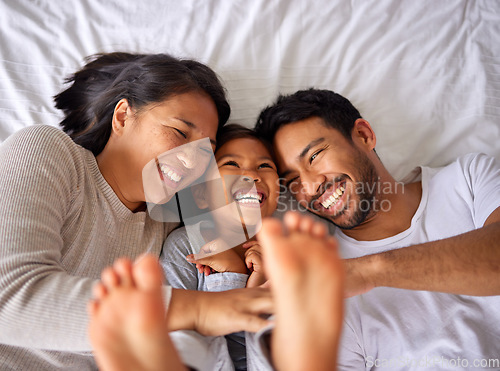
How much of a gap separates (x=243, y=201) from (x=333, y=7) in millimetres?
895

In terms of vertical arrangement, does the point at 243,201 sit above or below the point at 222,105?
below

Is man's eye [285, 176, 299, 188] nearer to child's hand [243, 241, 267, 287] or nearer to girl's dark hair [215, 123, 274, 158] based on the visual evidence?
girl's dark hair [215, 123, 274, 158]

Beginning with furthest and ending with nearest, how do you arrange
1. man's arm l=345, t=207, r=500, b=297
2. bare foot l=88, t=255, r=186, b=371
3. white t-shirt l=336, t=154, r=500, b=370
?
white t-shirt l=336, t=154, r=500, b=370 < man's arm l=345, t=207, r=500, b=297 < bare foot l=88, t=255, r=186, b=371

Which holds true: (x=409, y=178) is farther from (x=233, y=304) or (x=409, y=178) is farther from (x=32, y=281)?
(x=32, y=281)

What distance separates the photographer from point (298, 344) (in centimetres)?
61

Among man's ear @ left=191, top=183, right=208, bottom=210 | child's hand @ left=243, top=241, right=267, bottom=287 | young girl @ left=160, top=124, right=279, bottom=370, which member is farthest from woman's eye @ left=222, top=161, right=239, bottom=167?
child's hand @ left=243, top=241, right=267, bottom=287

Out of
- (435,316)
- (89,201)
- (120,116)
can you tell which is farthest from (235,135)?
(435,316)

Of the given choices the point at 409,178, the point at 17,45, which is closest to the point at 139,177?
the point at 17,45

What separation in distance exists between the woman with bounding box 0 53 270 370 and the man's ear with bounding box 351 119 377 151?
421 millimetres

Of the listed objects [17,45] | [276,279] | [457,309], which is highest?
[276,279]

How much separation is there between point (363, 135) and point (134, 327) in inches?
39.1

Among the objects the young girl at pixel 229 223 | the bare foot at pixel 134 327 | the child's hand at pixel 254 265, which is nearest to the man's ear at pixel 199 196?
the young girl at pixel 229 223

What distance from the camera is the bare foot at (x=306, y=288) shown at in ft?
1.92

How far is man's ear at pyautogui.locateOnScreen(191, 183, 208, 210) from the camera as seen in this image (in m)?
1.29
